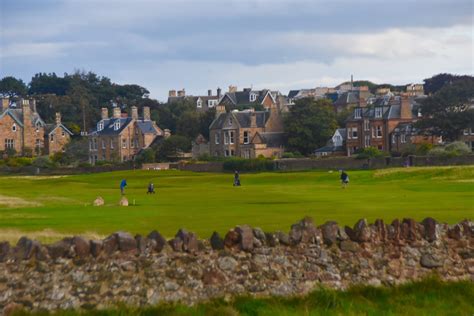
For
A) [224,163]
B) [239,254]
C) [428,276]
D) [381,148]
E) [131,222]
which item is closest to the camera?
[239,254]

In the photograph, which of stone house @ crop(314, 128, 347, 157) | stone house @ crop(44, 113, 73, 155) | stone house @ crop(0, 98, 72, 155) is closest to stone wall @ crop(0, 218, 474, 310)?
stone house @ crop(314, 128, 347, 157)

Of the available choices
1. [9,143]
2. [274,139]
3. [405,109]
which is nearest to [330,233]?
[405,109]

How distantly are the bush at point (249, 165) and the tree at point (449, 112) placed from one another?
76.3 feet

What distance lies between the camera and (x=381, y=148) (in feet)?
427

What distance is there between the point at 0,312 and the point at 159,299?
2.93m

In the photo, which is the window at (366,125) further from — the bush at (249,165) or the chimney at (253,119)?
the bush at (249,165)

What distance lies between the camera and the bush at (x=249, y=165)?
103 m

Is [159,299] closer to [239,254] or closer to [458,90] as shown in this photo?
[239,254]

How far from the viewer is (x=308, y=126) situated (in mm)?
130625

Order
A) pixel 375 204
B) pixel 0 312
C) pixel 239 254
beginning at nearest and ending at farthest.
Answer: pixel 0 312
pixel 239 254
pixel 375 204

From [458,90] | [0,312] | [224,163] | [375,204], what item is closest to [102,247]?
[0,312]

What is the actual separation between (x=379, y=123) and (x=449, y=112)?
12769 mm

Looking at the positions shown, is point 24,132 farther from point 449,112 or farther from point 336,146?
point 449,112

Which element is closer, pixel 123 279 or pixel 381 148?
pixel 123 279
